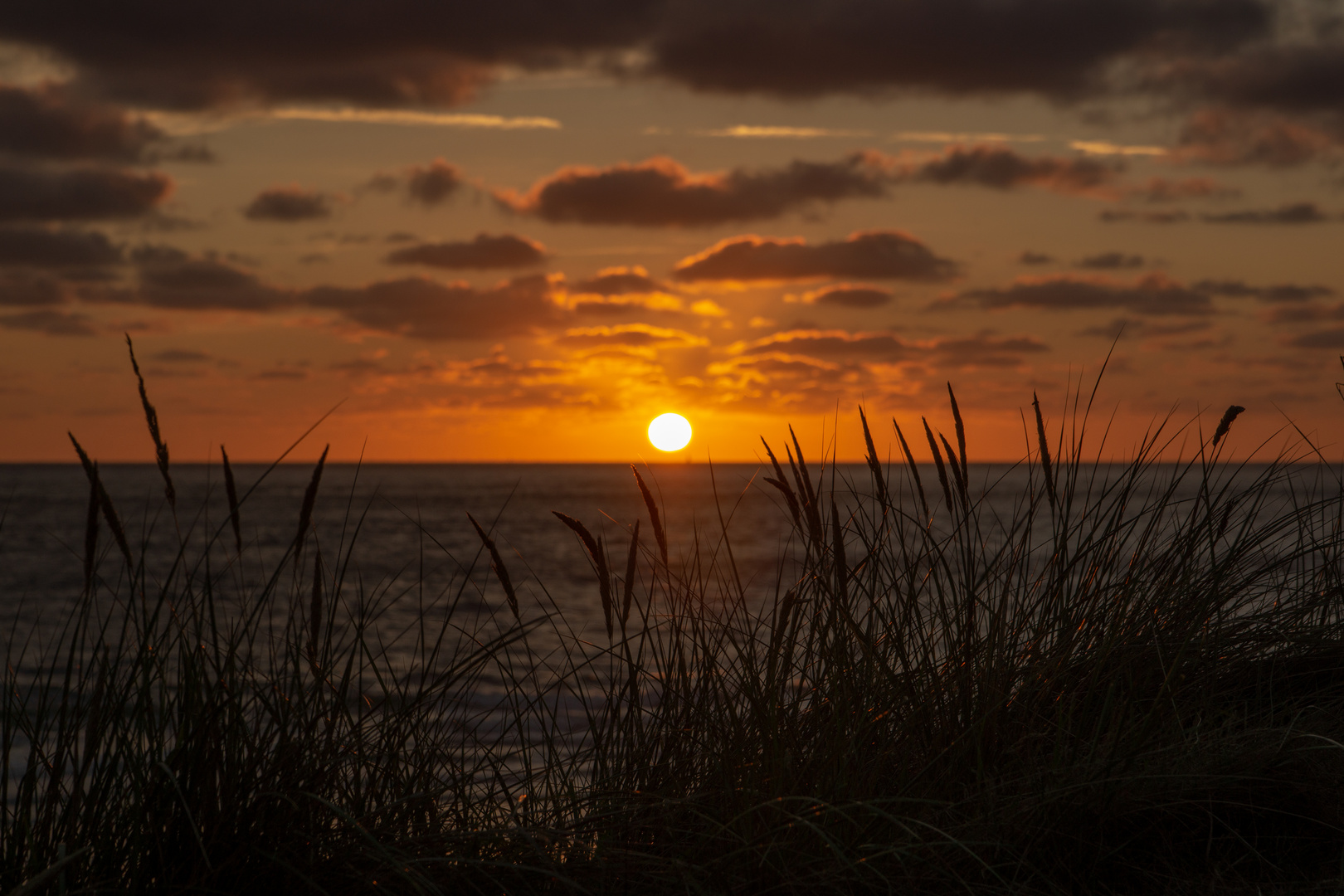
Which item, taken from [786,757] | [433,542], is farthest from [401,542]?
[786,757]

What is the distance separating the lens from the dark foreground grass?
2023 millimetres

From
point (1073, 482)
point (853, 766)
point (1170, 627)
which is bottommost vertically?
point (853, 766)

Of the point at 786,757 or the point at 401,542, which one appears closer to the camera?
the point at 786,757

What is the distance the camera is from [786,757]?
2.37m

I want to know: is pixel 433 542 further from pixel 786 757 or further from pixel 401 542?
pixel 401 542

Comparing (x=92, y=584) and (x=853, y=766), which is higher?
(x=92, y=584)

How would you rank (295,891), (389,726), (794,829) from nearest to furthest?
(295,891)
(794,829)
(389,726)

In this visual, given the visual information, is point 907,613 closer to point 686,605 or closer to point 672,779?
point 686,605

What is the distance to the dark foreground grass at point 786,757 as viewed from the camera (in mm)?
2023

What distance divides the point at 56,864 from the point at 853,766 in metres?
1.66

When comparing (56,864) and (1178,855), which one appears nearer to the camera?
(56,864)

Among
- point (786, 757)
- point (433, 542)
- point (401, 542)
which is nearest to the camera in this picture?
point (786, 757)

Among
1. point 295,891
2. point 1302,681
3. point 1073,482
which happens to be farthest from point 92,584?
point 1302,681

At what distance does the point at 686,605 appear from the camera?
2891 mm
